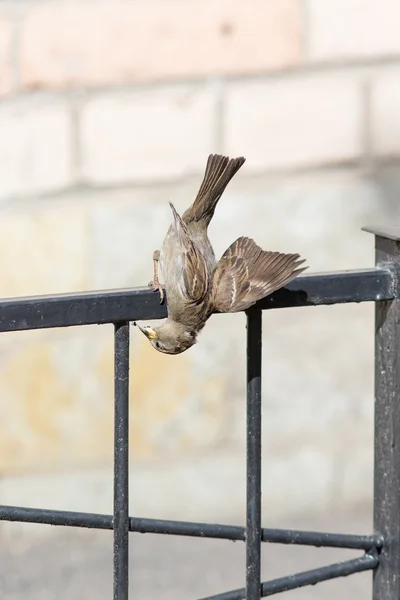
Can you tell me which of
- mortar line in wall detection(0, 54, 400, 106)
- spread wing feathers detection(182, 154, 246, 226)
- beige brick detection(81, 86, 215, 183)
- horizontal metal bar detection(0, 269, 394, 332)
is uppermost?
mortar line in wall detection(0, 54, 400, 106)

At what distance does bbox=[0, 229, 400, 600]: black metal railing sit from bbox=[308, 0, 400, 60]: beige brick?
2.62 m

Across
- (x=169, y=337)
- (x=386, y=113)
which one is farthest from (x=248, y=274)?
(x=386, y=113)

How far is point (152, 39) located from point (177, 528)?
289 cm

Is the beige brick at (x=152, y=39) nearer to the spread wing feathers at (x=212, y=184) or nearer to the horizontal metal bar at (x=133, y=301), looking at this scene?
the spread wing feathers at (x=212, y=184)

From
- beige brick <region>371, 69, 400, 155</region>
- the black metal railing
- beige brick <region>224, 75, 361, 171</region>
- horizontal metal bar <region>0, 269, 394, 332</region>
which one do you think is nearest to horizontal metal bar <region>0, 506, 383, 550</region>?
the black metal railing

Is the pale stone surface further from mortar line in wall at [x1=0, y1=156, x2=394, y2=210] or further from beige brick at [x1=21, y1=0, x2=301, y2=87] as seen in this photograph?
beige brick at [x1=21, y1=0, x2=301, y2=87]

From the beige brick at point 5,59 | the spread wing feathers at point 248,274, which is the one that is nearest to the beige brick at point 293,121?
the beige brick at point 5,59

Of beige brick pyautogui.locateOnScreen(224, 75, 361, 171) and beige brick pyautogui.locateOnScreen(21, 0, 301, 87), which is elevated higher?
beige brick pyautogui.locateOnScreen(21, 0, 301, 87)

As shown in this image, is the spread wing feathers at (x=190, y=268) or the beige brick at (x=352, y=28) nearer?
the spread wing feathers at (x=190, y=268)

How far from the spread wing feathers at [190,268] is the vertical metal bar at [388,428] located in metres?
0.78

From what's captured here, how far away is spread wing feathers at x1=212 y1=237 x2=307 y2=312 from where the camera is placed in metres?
2.29

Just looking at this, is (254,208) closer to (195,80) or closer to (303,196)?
(303,196)

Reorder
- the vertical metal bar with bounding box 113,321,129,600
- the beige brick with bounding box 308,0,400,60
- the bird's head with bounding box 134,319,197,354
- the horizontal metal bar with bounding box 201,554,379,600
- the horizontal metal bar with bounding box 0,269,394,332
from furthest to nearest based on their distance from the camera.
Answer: the beige brick with bounding box 308,0,400,60, the bird's head with bounding box 134,319,197,354, the horizontal metal bar with bounding box 201,554,379,600, the vertical metal bar with bounding box 113,321,129,600, the horizontal metal bar with bounding box 0,269,394,332

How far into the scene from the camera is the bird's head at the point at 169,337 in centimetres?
297
